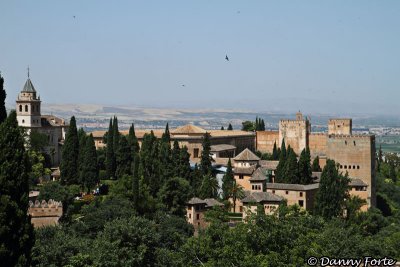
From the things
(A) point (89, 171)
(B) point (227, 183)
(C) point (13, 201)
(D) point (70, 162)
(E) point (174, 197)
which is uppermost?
(C) point (13, 201)

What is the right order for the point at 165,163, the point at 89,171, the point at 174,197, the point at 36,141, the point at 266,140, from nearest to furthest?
the point at 174,197, the point at 165,163, the point at 89,171, the point at 36,141, the point at 266,140

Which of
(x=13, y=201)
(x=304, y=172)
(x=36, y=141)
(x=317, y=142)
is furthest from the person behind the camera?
(x=317, y=142)

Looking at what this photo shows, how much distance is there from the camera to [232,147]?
70438 mm

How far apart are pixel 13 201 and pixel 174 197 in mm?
23457

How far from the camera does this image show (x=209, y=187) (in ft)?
160

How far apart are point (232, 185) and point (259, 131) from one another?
34.8 m

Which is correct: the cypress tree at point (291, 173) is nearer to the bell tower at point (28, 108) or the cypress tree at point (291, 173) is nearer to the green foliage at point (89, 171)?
the green foliage at point (89, 171)

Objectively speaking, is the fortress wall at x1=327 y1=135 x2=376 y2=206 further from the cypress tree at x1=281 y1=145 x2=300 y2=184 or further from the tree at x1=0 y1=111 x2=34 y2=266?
the tree at x1=0 y1=111 x2=34 y2=266

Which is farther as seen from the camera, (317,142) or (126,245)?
(317,142)

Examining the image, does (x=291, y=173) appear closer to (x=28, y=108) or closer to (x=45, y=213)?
(x=45, y=213)

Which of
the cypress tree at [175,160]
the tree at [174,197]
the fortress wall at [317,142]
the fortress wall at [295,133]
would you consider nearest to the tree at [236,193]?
the cypress tree at [175,160]

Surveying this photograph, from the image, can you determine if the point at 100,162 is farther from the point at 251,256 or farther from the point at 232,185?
the point at 251,256

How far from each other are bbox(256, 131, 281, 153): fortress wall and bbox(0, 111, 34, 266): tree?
6067 centimetres

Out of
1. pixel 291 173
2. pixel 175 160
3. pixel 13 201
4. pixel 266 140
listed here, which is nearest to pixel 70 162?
pixel 175 160
